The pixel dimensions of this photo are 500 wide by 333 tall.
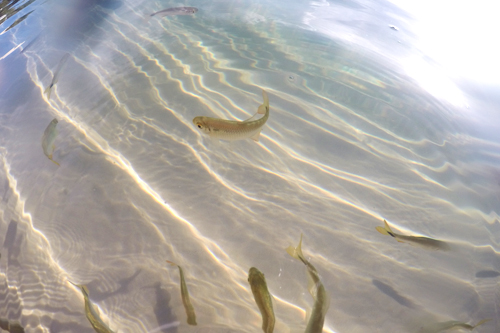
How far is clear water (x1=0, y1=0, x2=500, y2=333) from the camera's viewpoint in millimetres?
1682

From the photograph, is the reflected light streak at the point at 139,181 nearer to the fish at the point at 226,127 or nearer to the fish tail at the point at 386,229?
the fish at the point at 226,127

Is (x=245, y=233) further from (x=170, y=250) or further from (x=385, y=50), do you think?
(x=385, y=50)

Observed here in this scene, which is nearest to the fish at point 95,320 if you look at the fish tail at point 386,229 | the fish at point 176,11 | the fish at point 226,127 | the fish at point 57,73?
the fish at point 226,127

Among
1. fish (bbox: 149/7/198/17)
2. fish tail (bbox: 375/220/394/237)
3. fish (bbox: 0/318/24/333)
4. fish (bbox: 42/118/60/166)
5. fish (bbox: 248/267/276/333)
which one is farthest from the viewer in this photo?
fish (bbox: 149/7/198/17)

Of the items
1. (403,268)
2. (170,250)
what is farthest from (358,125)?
(170,250)

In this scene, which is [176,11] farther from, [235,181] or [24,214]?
[24,214]

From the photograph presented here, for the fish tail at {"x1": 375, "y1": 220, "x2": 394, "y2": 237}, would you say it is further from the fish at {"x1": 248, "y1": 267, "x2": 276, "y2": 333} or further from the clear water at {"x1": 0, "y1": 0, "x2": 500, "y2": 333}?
the fish at {"x1": 248, "y1": 267, "x2": 276, "y2": 333}

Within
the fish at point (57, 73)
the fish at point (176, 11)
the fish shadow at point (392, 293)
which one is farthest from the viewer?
the fish at point (176, 11)

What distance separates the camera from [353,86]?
3.36 m

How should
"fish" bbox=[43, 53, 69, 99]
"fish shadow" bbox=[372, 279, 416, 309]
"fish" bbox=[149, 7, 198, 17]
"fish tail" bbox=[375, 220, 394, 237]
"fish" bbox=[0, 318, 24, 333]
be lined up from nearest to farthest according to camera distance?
"fish" bbox=[0, 318, 24, 333]
"fish tail" bbox=[375, 220, 394, 237]
"fish shadow" bbox=[372, 279, 416, 309]
"fish" bbox=[43, 53, 69, 99]
"fish" bbox=[149, 7, 198, 17]

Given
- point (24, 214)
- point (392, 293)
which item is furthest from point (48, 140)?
point (392, 293)

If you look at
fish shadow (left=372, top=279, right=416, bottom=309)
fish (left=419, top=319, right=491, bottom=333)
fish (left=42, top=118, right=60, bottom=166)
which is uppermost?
fish (left=42, top=118, right=60, bottom=166)

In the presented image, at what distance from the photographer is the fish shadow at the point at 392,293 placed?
173 cm

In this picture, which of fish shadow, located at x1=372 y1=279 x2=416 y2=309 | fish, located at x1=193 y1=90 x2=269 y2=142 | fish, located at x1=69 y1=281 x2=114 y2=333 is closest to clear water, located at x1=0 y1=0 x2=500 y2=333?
fish shadow, located at x1=372 y1=279 x2=416 y2=309
